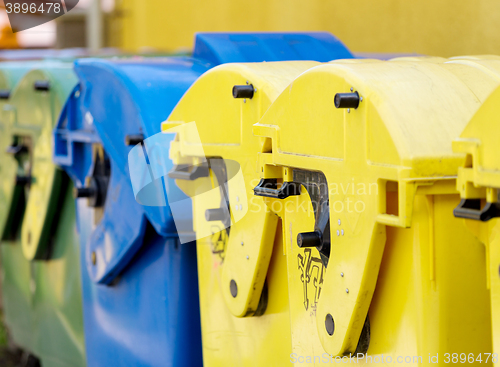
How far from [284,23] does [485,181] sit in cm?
459

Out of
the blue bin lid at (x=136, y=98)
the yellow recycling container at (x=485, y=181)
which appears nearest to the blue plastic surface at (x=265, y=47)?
the blue bin lid at (x=136, y=98)

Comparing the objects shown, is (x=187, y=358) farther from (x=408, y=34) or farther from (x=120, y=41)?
(x=120, y=41)

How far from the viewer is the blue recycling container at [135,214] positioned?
262cm

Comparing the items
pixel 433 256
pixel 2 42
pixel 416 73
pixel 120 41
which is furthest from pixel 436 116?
pixel 2 42

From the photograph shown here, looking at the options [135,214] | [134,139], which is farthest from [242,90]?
[135,214]

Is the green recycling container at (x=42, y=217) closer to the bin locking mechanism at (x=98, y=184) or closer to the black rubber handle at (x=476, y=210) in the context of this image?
the bin locking mechanism at (x=98, y=184)

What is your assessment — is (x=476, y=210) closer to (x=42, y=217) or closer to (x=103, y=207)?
(x=103, y=207)

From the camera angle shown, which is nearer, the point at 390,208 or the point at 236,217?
the point at 390,208

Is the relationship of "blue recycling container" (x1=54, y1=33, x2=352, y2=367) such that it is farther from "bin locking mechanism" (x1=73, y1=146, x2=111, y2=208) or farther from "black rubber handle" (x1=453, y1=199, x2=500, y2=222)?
"black rubber handle" (x1=453, y1=199, x2=500, y2=222)

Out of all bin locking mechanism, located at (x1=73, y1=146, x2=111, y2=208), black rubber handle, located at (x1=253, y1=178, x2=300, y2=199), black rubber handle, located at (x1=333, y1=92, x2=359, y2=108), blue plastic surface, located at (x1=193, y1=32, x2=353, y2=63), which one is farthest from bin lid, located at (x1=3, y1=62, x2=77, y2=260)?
black rubber handle, located at (x1=333, y1=92, x2=359, y2=108)

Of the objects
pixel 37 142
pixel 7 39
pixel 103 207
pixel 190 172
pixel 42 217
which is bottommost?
pixel 42 217

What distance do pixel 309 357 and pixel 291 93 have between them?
718 millimetres

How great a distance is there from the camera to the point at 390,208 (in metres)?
1.66

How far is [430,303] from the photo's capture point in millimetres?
1566
